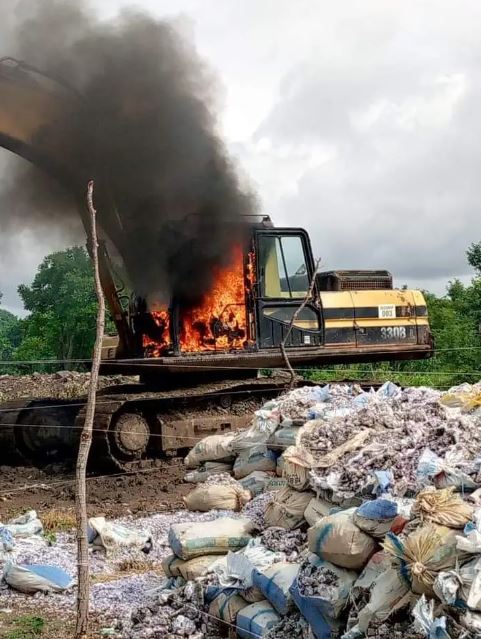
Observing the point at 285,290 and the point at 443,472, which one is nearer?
the point at 443,472

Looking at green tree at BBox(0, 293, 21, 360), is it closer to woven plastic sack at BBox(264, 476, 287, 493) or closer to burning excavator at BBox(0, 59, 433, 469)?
burning excavator at BBox(0, 59, 433, 469)

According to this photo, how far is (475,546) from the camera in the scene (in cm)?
443

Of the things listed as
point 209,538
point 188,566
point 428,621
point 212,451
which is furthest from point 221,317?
point 428,621

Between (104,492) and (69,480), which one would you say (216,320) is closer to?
(104,492)

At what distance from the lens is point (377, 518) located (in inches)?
208

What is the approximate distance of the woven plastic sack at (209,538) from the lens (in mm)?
6332

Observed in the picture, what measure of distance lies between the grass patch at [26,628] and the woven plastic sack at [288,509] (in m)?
1.87

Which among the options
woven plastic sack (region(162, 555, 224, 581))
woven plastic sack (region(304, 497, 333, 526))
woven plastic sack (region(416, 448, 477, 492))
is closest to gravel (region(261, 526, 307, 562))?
woven plastic sack (region(304, 497, 333, 526))

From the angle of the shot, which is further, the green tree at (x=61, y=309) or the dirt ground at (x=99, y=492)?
the green tree at (x=61, y=309)

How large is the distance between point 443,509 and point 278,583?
1.22 m

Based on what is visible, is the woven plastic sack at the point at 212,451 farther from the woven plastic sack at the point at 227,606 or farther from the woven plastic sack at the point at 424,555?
the woven plastic sack at the point at 424,555

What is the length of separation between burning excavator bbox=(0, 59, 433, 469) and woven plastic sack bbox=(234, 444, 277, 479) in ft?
7.84

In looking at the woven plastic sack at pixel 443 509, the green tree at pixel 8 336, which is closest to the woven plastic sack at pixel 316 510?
the woven plastic sack at pixel 443 509

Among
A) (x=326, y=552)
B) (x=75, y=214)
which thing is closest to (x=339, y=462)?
(x=326, y=552)
